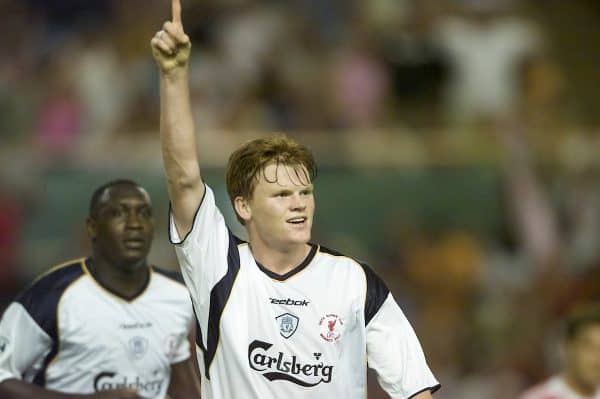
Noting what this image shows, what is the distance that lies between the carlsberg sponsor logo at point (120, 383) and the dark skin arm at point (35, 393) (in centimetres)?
28

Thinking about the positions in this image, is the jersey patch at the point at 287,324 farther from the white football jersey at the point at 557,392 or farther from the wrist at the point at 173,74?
the white football jersey at the point at 557,392

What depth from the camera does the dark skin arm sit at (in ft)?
19.9

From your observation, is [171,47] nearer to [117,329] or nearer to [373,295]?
[373,295]

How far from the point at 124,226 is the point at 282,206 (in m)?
1.47

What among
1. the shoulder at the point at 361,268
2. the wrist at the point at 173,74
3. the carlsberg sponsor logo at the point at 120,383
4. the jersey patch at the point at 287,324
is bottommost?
→ the carlsberg sponsor logo at the point at 120,383

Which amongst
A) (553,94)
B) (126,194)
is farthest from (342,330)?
(553,94)

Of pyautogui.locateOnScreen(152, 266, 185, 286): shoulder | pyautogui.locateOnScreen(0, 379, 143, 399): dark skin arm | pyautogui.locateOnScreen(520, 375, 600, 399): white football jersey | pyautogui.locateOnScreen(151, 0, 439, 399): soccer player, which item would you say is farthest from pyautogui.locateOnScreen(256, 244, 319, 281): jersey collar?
pyautogui.locateOnScreen(520, 375, 600, 399): white football jersey

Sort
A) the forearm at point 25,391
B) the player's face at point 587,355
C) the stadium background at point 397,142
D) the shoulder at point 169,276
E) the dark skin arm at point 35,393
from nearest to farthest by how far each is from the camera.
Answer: the dark skin arm at point 35,393
the forearm at point 25,391
the shoulder at point 169,276
the player's face at point 587,355
the stadium background at point 397,142

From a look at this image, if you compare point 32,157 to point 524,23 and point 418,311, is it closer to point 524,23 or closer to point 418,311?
point 418,311

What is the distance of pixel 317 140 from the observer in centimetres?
1182

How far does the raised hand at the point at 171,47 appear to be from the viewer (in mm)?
4941

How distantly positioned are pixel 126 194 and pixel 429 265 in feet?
17.2

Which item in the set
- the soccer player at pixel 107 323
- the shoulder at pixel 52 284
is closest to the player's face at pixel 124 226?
the soccer player at pixel 107 323

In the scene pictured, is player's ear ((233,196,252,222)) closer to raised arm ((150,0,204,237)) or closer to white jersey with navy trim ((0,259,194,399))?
raised arm ((150,0,204,237))
